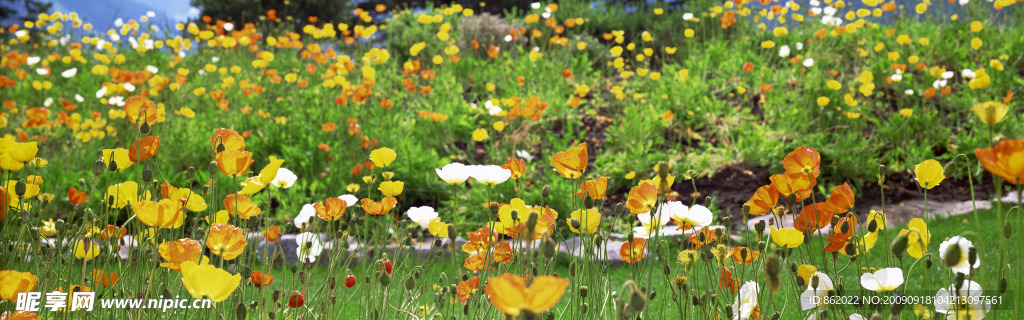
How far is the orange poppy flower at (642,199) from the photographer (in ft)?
4.22

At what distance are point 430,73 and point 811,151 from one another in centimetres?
415

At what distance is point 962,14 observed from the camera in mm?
7727

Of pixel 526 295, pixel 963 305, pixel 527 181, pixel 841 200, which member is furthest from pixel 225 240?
pixel 527 181

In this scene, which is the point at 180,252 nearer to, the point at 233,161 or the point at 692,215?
the point at 233,161

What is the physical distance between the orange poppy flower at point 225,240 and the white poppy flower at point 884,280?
1065mm

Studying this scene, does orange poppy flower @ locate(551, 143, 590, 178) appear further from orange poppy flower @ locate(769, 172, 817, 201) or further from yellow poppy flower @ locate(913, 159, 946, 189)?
yellow poppy flower @ locate(913, 159, 946, 189)

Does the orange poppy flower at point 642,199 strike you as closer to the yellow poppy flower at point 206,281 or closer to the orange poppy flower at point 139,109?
the yellow poppy flower at point 206,281

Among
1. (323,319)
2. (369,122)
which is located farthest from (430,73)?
(323,319)

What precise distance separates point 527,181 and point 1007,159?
145 inches

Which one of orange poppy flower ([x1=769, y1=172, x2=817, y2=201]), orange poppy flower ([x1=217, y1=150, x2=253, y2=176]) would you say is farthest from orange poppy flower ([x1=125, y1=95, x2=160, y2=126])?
orange poppy flower ([x1=769, y1=172, x2=817, y2=201])

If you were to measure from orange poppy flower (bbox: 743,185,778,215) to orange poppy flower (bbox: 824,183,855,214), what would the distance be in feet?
0.30

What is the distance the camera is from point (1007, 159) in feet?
2.58

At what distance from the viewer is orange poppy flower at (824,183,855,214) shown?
126 cm

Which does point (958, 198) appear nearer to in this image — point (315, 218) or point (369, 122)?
point (369, 122)
